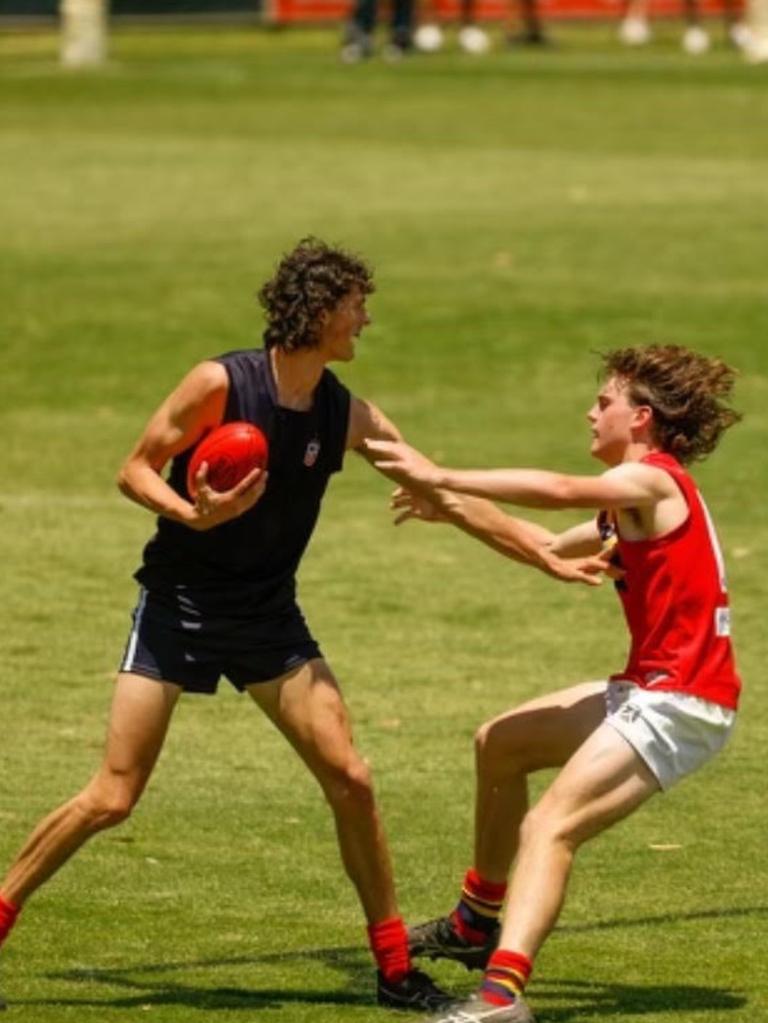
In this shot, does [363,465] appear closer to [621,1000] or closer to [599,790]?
[621,1000]

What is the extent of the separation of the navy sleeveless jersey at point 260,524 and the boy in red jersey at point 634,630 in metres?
0.23

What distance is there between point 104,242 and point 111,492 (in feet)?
36.8

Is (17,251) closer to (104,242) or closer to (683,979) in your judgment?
(104,242)

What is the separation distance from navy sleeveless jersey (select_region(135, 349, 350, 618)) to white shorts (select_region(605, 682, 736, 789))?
1.18 m

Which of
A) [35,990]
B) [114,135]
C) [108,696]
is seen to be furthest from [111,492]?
[114,135]

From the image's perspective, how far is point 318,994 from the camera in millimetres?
9484

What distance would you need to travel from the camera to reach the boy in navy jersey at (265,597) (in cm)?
925

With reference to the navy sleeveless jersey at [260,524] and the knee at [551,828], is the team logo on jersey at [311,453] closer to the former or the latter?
the navy sleeveless jersey at [260,524]

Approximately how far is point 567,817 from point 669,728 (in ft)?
1.30

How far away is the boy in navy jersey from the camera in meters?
9.25

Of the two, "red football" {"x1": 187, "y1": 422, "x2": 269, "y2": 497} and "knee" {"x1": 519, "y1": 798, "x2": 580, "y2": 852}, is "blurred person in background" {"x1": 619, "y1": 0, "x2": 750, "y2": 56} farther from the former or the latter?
"knee" {"x1": 519, "y1": 798, "x2": 580, "y2": 852}

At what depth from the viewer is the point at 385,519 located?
1886 centimetres

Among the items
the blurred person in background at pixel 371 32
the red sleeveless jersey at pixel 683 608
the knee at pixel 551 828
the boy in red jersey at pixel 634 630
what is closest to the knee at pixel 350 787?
the boy in red jersey at pixel 634 630

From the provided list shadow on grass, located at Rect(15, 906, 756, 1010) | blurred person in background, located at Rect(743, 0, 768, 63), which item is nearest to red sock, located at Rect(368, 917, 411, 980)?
shadow on grass, located at Rect(15, 906, 756, 1010)
